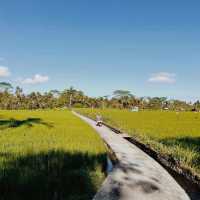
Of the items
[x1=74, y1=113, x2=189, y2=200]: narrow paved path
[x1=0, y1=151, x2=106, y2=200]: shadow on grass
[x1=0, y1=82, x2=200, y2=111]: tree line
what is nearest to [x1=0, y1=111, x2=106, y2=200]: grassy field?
[x1=0, y1=151, x2=106, y2=200]: shadow on grass

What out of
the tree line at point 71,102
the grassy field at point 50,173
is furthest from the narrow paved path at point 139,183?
the tree line at point 71,102

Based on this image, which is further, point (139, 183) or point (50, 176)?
point (50, 176)

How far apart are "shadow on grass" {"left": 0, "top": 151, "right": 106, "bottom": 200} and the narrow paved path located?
15.0 inches

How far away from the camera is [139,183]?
6.38m

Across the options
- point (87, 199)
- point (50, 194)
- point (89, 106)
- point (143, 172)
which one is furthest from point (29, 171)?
point (89, 106)

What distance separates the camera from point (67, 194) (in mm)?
5559

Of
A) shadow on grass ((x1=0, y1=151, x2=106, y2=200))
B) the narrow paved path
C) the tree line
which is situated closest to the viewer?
shadow on grass ((x1=0, y1=151, x2=106, y2=200))

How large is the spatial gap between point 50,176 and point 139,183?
1.98 meters

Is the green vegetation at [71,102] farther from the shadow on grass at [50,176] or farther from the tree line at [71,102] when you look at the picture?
the shadow on grass at [50,176]

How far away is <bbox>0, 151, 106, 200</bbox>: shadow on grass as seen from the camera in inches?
215

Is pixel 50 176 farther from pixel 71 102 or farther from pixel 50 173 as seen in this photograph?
pixel 71 102

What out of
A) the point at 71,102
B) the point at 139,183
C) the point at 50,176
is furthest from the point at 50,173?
the point at 71,102

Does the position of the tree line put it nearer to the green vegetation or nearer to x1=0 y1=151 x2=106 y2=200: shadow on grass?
the green vegetation

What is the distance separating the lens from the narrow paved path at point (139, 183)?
560cm
